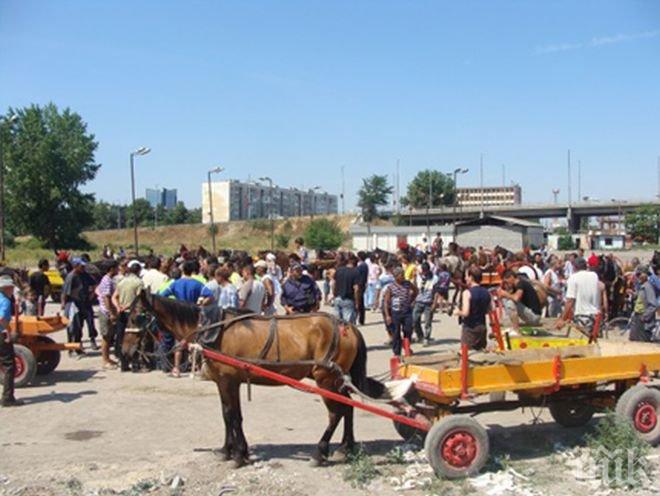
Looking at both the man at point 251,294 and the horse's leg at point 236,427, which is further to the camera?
the man at point 251,294

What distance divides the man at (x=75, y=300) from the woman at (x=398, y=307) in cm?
568

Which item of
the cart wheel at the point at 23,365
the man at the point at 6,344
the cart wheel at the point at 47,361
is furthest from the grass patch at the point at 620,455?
the cart wheel at the point at 47,361

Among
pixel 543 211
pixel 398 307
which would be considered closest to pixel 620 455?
pixel 398 307

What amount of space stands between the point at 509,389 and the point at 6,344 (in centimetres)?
655

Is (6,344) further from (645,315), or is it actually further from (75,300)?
(645,315)

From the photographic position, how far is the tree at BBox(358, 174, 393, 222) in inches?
4330

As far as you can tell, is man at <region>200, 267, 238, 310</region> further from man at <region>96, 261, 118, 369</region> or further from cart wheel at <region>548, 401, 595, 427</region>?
cart wheel at <region>548, 401, 595, 427</region>

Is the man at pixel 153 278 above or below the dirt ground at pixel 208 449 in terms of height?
above

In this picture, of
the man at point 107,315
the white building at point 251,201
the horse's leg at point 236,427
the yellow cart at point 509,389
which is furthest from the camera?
the white building at point 251,201

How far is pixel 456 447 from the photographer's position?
6.66 meters

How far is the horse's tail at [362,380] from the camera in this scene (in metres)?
7.40

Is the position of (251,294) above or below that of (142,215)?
below

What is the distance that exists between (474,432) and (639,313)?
6979 millimetres

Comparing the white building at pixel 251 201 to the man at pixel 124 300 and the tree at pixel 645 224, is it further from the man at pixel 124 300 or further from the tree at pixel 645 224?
the man at pixel 124 300
